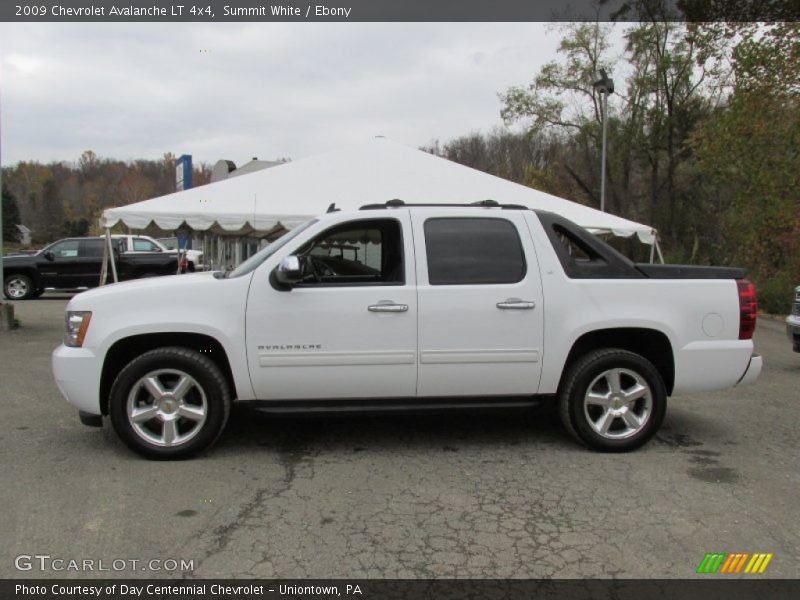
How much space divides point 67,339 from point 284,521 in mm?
2157

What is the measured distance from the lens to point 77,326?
4383 mm

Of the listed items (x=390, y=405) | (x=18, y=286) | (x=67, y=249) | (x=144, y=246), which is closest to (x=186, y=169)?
(x=144, y=246)

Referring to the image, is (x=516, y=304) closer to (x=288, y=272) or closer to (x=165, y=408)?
(x=288, y=272)

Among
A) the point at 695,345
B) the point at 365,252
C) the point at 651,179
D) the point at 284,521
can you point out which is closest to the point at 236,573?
the point at 284,521

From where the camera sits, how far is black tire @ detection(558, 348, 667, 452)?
182 inches

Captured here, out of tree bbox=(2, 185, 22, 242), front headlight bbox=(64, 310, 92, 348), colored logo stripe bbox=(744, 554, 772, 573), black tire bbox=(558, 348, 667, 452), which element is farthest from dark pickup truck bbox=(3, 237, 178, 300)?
tree bbox=(2, 185, 22, 242)

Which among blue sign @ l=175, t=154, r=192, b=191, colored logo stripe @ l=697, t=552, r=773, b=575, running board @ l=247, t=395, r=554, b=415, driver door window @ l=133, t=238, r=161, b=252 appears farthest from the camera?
blue sign @ l=175, t=154, r=192, b=191

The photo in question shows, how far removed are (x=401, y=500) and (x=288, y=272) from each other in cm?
167

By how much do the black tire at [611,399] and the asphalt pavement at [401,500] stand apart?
0.19m

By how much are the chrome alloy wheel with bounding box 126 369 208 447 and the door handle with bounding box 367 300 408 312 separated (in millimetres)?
1316

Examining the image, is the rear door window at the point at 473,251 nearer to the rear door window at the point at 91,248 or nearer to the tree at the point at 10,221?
the rear door window at the point at 91,248

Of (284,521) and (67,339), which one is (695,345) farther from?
(67,339)
